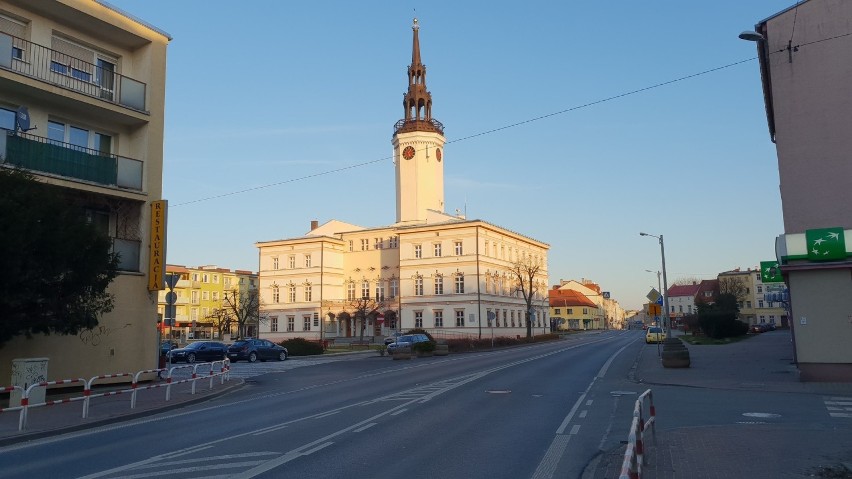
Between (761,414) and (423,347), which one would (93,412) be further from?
(423,347)

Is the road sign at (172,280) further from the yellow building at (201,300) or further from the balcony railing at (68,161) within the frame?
the yellow building at (201,300)

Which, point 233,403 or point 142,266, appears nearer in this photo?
point 233,403

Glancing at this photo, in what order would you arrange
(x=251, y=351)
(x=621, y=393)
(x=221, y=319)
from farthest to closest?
(x=221, y=319) → (x=251, y=351) → (x=621, y=393)

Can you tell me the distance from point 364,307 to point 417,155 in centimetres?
1874

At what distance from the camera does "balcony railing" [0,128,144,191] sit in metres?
21.4

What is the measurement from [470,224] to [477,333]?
11.5 meters

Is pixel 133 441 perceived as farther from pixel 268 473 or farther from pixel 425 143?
pixel 425 143

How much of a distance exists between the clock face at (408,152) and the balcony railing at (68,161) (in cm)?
5404

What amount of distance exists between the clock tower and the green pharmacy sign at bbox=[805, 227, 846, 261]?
190ft

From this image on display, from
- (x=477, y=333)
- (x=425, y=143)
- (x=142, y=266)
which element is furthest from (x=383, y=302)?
(x=142, y=266)

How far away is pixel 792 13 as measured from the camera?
75.6 ft

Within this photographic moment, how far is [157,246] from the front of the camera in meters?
25.0

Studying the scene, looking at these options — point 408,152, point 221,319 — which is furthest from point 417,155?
point 221,319

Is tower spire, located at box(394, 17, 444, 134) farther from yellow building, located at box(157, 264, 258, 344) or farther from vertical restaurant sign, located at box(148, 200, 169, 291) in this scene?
vertical restaurant sign, located at box(148, 200, 169, 291)
